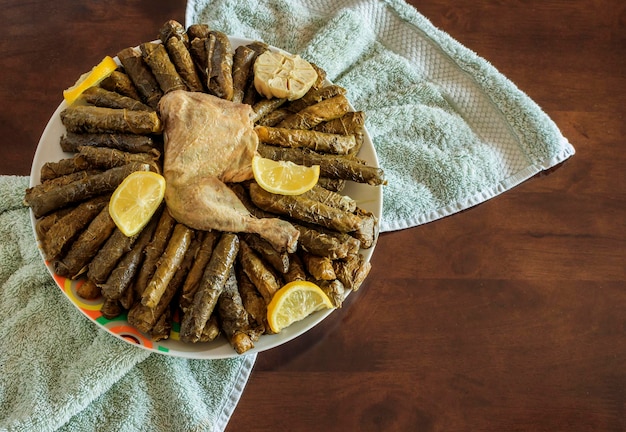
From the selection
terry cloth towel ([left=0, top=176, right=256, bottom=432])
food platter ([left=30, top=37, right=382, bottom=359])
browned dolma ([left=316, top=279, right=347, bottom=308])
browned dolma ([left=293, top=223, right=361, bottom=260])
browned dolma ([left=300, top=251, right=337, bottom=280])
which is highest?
browned dolma ([left=293, top=223, right=361, bottom=260])

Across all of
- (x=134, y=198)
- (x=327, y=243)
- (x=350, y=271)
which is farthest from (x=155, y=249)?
(x=350, y=271)

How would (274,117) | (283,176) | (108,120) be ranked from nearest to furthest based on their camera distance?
(283,176)
(108,120)
(274,117)

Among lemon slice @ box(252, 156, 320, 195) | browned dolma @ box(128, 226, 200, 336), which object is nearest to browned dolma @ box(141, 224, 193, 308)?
browned dolma @ box(128, 226, 200, 336)

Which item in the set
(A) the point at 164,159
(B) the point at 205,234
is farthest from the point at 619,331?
(A) the point at 164,159

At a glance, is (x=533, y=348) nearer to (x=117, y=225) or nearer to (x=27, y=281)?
(x=117, y=225)

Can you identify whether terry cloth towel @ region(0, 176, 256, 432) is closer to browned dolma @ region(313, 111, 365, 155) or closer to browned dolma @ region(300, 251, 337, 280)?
browned dolma @ region(300, 251, 337, 280)

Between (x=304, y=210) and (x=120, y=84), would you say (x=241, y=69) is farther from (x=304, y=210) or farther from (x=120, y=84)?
(x=304, y=210)
